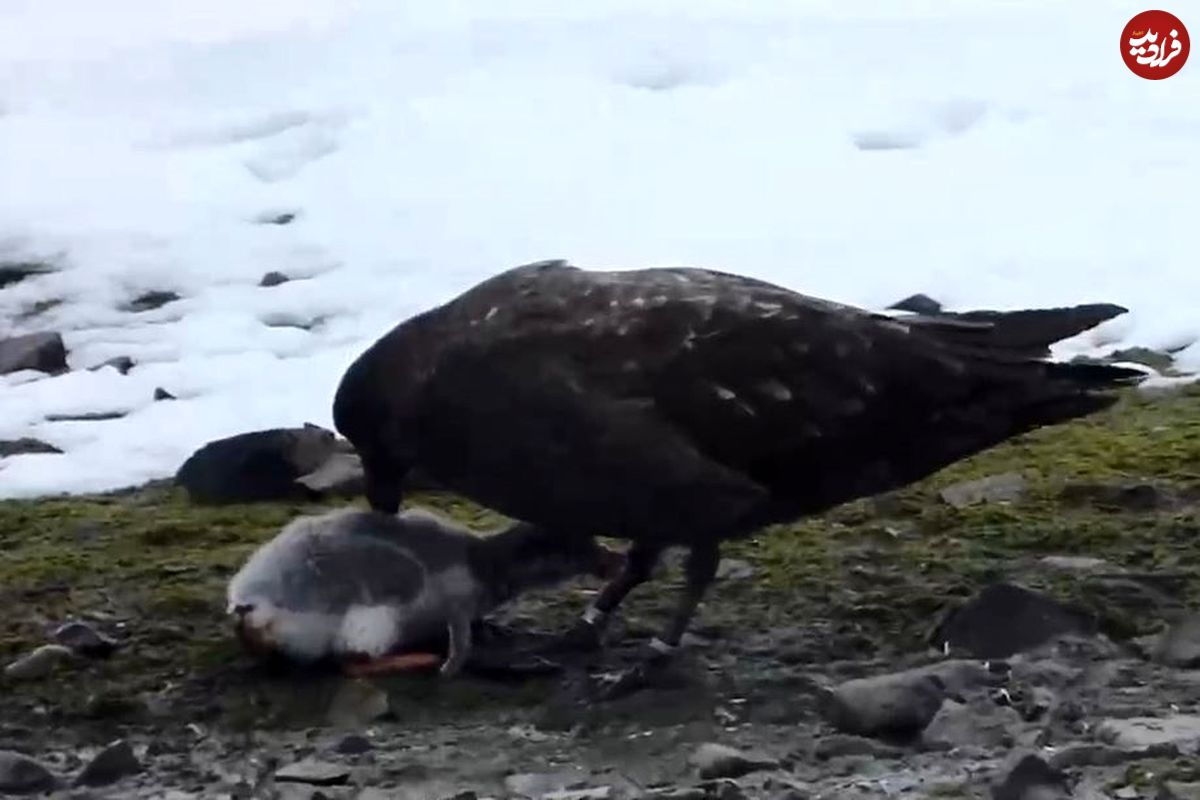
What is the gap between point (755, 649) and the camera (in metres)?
5.21

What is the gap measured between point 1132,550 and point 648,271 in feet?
4.08

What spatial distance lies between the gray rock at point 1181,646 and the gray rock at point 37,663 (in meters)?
2.19

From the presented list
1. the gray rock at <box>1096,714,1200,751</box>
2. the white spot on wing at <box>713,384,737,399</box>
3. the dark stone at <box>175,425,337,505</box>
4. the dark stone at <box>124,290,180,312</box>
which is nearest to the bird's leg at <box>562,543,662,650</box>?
the white spot on wing at <box>713,384,737,399</box>

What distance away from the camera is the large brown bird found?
5121 millimetres

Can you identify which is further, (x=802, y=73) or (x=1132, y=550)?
(x=802, y=73)

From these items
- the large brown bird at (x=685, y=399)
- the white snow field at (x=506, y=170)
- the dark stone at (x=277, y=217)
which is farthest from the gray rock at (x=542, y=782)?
the dark stone at (x=277, y=217)

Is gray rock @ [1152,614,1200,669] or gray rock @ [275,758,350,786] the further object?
gray rock @ [1152,614,1200,669]

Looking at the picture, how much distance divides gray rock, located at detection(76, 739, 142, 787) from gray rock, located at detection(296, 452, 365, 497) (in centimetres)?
189

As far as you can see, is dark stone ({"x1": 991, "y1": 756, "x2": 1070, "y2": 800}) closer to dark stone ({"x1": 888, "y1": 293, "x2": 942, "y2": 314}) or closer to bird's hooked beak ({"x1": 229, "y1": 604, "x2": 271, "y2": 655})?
bird's hooked beak ({"x1": 229, "y1": 604, "x2": 271, "y2": 655})

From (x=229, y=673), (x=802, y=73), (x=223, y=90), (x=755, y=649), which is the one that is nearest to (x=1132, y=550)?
(x=755, y=649)

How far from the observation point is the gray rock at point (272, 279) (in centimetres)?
919

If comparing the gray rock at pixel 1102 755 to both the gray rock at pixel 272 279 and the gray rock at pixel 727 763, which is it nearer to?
the gray rock at pixel 727 763

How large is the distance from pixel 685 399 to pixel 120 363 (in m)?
3.48

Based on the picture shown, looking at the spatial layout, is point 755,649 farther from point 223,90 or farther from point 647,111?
point 223,90
